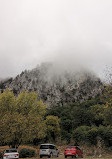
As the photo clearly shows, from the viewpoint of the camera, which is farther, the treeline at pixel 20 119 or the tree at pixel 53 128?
the tree at pixel 53 128

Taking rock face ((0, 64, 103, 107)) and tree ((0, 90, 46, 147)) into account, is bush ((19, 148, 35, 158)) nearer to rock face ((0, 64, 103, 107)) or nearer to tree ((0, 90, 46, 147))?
tree ((0, 90, 46, 147))

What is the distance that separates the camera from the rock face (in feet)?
534

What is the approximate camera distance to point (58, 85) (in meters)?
177

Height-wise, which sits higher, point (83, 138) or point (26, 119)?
point (26, 119)

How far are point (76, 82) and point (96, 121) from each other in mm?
115232

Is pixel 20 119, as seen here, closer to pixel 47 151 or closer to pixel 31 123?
pixel 31 123

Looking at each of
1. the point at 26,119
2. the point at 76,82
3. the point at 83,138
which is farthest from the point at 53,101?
the point at 26,119

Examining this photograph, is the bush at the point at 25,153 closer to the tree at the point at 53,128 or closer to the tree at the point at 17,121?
the tree at the point at 17,121

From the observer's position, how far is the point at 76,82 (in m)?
181

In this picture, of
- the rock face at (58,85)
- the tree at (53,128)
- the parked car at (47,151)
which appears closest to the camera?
the parked car at (47,151)

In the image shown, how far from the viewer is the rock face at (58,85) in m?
163

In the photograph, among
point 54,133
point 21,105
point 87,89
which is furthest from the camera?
point 87,89

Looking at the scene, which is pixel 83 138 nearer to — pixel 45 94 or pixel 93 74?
pixel 45 94

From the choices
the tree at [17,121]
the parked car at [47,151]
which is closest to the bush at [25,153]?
the tree at [17,121]
